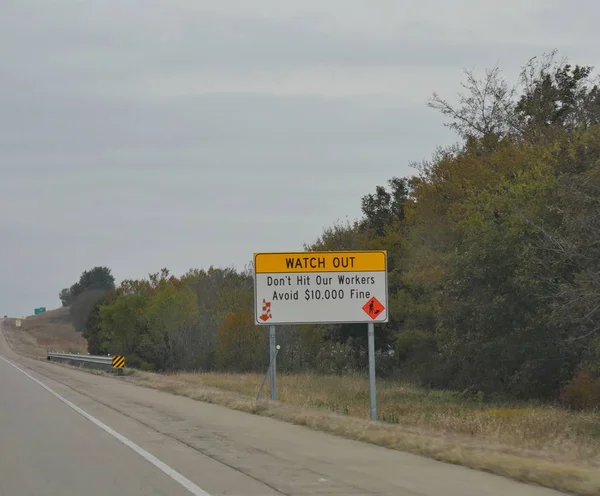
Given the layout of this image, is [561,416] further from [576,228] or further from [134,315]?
[134,315]

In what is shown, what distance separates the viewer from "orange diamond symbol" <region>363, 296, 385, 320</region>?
72.4 feet

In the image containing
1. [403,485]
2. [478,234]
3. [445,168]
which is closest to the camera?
[403,485]

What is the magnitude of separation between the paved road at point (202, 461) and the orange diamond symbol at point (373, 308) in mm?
4190

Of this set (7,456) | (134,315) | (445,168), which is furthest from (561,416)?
(134,315)

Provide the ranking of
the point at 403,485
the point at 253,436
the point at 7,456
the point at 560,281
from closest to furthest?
Result: 1. the point at 403,485
2. the point at 7,456
3. the point at 253,436
4. the point at 560,281

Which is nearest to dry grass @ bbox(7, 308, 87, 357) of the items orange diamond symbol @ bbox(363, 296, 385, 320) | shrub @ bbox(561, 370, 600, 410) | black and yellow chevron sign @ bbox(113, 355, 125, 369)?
black and yellow chevron sign @ bbox(113, 355, 125, 369)

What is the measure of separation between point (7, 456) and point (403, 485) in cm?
649

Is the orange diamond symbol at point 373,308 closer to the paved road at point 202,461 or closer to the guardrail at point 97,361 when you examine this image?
the paved road at point 202,461

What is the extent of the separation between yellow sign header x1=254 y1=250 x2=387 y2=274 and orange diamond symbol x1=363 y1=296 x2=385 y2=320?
0.80 metres

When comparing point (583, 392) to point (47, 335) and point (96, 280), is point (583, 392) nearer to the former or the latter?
point (47, 335)

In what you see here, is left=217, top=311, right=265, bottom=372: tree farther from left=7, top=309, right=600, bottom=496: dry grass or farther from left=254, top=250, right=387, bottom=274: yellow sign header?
left=254, top=250, right=387, bottom=274: yellow sign header

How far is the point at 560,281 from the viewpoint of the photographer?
29031mm

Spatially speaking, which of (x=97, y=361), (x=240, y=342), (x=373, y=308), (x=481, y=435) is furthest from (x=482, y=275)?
(x=240, y=342)

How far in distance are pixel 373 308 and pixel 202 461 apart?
10341 mm
